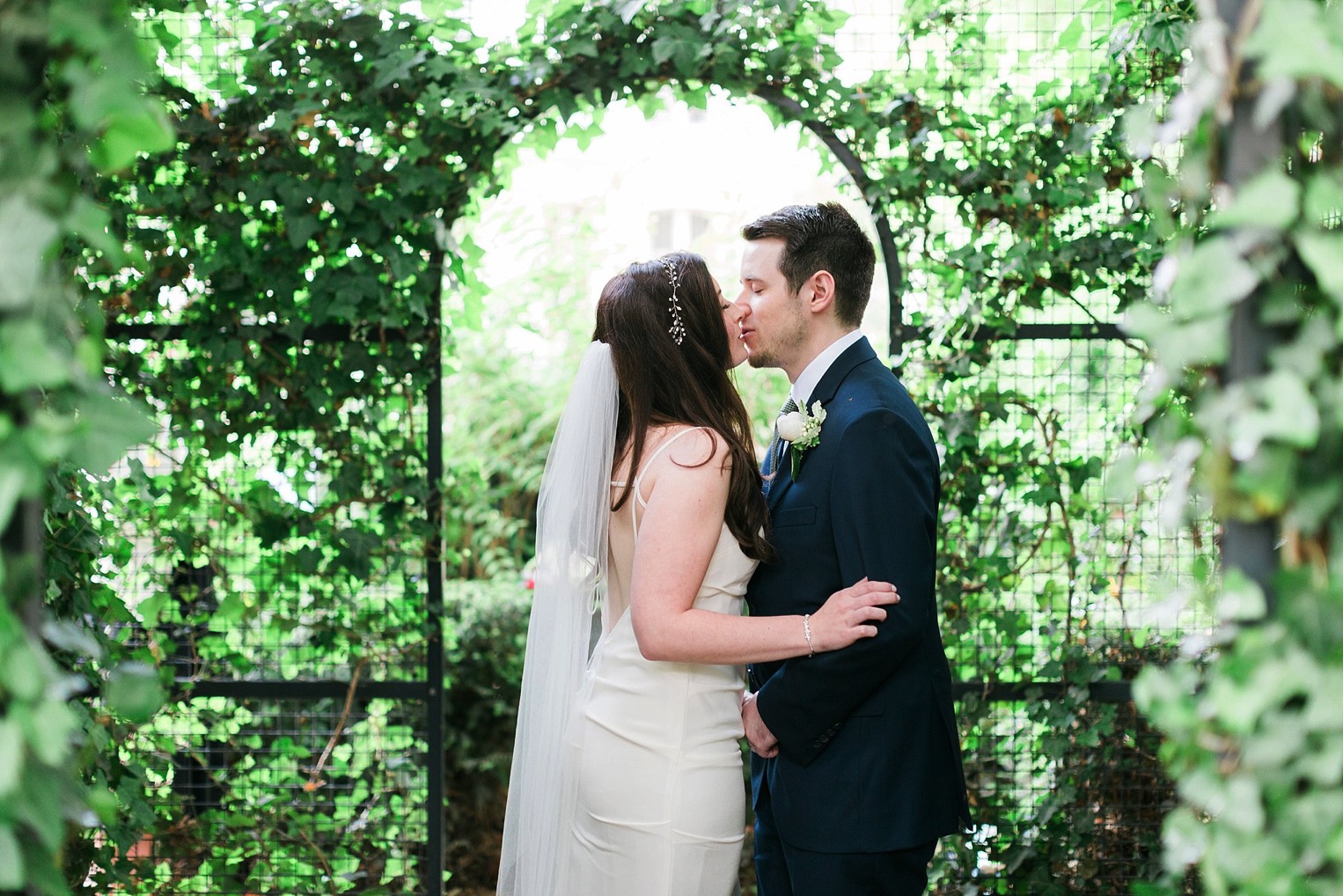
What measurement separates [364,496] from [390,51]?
125 cm

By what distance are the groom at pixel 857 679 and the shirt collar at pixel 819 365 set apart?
13mm

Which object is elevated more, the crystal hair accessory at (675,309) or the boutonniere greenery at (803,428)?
the crystal hair accessory at (675,309)

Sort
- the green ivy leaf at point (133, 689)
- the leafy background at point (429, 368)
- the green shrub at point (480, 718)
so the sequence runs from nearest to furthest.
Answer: the green ivy leaf at point (133, 689)
the leafy background at point (429, 368)
the green shrub at point (480, 718)

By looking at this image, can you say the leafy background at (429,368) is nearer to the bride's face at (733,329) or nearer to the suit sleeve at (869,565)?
the bride's face at (733,329)

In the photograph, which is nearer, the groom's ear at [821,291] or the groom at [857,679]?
the groom at [857,679]

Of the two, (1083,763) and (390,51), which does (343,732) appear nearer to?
(390,51)

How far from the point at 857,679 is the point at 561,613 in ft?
2.11

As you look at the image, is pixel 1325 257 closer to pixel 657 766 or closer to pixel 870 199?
pixel 657 766

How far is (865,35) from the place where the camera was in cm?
336

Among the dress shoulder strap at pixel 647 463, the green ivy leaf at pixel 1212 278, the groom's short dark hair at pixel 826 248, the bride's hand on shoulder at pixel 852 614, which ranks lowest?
the bride's hand on shoulder at pixel 852 614

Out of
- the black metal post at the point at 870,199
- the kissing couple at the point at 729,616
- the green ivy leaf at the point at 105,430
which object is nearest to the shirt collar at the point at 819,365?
the kissing couple at the point at 729,616

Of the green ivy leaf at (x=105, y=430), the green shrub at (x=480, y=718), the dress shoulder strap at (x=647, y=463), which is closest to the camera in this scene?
the green ivy leaf at (x=105, y=430)

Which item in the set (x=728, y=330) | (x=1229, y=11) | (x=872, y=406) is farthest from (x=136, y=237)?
(x=1229, y=11)

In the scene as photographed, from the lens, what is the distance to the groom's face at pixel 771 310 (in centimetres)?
251
